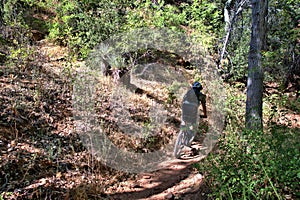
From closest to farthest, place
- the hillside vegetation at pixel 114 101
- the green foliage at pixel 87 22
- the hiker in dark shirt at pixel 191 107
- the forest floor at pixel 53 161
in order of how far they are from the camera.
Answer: the hillside vegetation at pixel 114 101 → the forest floor at pixel 53 161 → the hiker in dark shirt at pixel 191 107 → the green foliage at pixel 87 22

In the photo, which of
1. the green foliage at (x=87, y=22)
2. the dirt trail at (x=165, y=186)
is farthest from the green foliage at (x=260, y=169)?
the green foliage at (x=87, y=22)

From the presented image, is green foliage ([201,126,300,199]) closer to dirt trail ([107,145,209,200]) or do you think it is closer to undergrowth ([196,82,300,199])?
undergrowth ([196,82,300,199])

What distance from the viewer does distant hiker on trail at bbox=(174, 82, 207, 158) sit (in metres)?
5.78

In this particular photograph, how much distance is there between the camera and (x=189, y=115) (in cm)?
590

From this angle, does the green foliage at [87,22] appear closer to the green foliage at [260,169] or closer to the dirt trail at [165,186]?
the dirt trail at [165,186]

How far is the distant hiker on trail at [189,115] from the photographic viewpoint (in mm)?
5779

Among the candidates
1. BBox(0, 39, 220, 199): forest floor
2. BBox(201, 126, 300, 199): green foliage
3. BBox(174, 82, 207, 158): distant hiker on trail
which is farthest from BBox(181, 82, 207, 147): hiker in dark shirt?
BBox(201, 126, 300, 199): green foliage

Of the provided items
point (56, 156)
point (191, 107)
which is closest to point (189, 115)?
point (191, 107)

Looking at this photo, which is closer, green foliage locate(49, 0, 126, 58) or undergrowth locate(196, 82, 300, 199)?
undergrowth locate(196, 82, 300, 199)

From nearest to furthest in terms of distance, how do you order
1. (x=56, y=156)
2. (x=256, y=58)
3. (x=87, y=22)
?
(x=56, y=156)
(x=256, y=58)
(x=87, y=22)

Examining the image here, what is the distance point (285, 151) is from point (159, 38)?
6044 mm

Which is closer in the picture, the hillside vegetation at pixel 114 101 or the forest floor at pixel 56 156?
the hillside vegetation at pixel 114 101

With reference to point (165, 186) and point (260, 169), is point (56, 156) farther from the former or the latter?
point (260, 169)

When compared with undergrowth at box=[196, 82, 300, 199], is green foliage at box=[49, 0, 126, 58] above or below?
above
